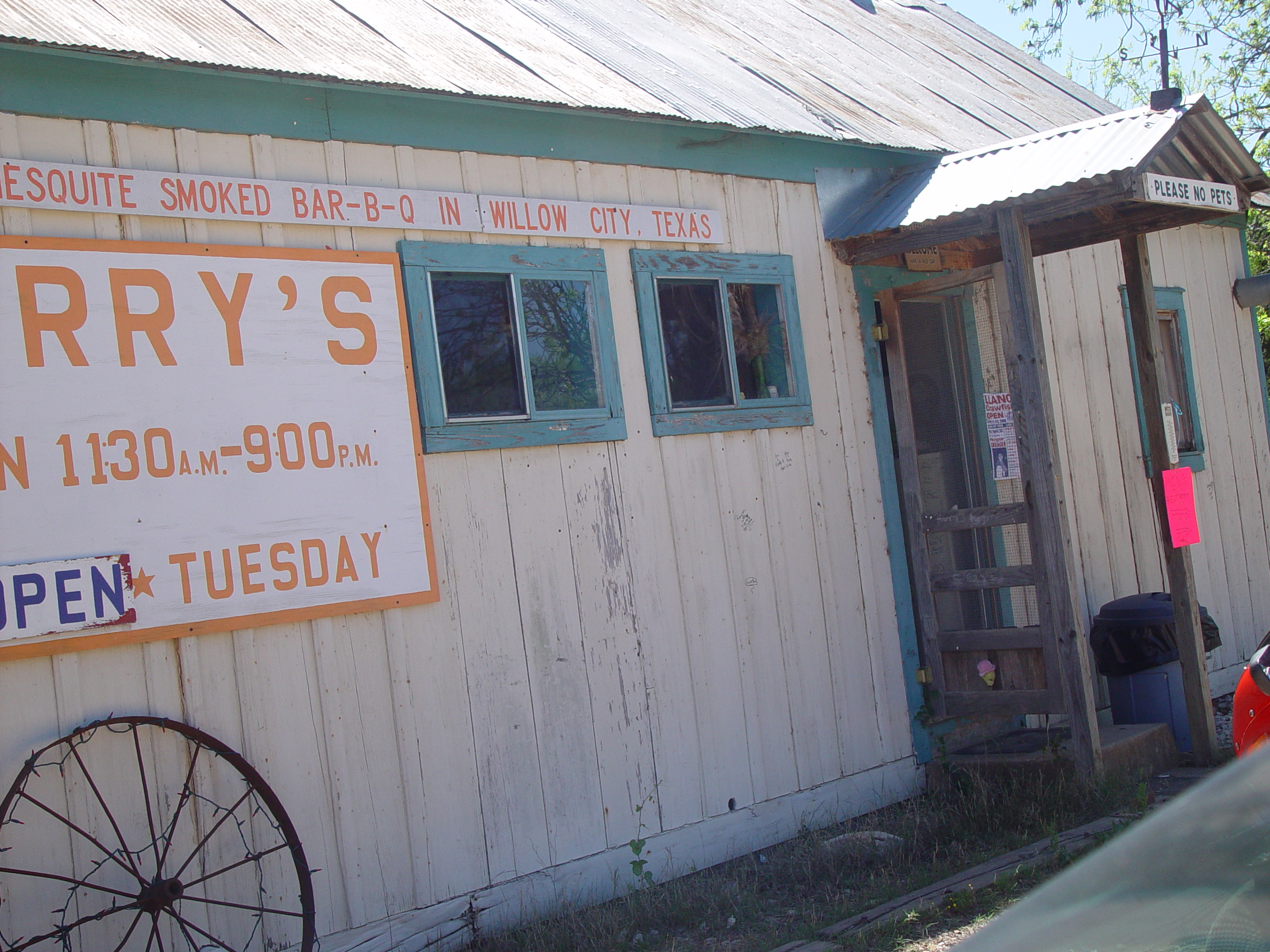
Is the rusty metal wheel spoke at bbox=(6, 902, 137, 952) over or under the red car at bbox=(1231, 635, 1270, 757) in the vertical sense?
under

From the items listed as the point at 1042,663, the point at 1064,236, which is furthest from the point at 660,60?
the point at 1042,663

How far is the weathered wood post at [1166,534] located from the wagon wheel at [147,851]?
5.01 meters

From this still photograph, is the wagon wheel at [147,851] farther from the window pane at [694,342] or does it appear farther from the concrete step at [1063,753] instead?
the concrete step at [1063,753]

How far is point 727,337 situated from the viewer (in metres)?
6.12

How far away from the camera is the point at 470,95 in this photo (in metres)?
4.98

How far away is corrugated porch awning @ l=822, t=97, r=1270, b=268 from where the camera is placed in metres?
5.90

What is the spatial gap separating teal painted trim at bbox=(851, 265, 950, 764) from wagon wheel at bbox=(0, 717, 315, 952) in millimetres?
3577

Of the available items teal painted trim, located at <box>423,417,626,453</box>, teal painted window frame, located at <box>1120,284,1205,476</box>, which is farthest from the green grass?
teal painted window frame, located at <box>1120,284,1205,476</box>

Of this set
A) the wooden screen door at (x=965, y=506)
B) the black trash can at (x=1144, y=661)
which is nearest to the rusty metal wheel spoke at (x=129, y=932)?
the wooden screen door at (x=965, y=506)

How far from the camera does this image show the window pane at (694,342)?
5941 millimetres

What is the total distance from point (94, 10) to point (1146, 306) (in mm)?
5579

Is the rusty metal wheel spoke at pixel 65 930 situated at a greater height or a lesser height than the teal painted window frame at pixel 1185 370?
A: lesser

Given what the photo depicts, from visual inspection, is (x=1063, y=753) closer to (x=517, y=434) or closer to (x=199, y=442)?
(x=517, y=434)

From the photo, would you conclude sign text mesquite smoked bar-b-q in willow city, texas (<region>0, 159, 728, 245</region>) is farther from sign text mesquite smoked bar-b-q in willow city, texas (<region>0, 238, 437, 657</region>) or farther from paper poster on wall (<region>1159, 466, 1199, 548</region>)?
paper poster on wall (<region>1159, 466, 1199, 548</region>)
